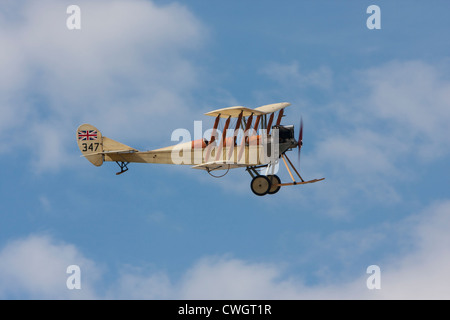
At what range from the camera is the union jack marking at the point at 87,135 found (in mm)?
40594

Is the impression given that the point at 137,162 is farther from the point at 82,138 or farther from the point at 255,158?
the point at 255,158

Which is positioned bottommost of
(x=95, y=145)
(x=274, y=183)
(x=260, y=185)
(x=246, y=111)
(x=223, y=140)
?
(x=260, y=185)

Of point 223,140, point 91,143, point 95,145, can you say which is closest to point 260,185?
point 223,140

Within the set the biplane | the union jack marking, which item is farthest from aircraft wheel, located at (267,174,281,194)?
the union jack marking

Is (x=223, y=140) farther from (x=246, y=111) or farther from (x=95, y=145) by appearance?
(x=95, y=145)

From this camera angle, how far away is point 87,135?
40656mm

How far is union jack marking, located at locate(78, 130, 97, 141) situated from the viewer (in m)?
40.6

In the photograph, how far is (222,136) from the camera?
37.7 m

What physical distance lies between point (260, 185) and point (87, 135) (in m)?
9.07

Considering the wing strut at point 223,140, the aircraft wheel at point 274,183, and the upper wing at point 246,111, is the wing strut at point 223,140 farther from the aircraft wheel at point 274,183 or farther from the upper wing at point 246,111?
the aircraft wheel at point 274,183

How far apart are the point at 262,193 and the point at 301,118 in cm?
406

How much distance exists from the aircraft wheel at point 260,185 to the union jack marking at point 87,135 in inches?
329
